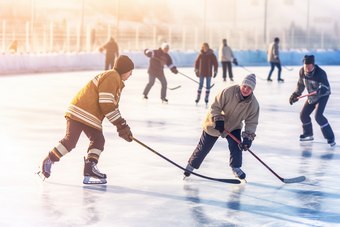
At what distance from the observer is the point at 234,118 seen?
18.1 feet

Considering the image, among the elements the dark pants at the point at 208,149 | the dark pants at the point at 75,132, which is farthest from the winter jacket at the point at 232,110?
the dark pants at the point at 75,132

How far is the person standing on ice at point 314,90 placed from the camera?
7785mm

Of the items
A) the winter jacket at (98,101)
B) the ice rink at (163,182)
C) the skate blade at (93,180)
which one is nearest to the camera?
the ice rink at (163,182)

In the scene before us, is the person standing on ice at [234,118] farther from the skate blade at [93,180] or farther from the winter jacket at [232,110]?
the skate blade at [93,180]

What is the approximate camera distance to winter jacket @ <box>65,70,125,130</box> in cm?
515

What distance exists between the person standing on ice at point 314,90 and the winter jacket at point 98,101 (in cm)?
341

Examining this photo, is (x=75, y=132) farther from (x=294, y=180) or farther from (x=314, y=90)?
(x=314, y=90)

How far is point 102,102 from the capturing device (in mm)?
5156

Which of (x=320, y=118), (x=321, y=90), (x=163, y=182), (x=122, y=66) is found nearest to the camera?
(x=122, y=66)

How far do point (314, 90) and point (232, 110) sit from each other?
9.50 feet

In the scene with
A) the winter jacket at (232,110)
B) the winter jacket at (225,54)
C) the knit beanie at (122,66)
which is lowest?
the winter jacket at (232,110)

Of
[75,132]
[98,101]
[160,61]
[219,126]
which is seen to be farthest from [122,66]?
[160,61]

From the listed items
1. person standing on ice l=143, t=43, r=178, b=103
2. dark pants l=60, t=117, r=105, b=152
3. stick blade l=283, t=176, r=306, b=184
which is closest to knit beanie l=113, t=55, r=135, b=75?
dark pants l=60, t=117, r=105, b=152

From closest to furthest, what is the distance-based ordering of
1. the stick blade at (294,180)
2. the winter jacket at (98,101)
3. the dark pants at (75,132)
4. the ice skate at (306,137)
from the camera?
the winter jacket at (98,101)
the dark pants at (75,132)
the stick blade at (294,180)
the ice skate at (306,137)
